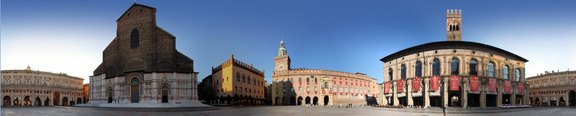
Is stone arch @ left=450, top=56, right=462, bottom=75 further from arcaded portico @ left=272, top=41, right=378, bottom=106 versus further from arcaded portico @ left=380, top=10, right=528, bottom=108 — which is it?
arcaded portico @ left=272, top=41, right=378, bottom=106

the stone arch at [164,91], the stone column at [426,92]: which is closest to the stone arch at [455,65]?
A: the stone column at [426,92]

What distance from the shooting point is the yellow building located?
2322 inches

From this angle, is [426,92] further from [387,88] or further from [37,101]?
[37,101]

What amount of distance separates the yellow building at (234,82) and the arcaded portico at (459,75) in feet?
77.4

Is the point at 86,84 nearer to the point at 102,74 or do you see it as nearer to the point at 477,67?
the point at 102,74

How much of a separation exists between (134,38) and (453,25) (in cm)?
4942

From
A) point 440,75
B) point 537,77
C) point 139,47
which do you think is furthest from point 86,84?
point 537,77

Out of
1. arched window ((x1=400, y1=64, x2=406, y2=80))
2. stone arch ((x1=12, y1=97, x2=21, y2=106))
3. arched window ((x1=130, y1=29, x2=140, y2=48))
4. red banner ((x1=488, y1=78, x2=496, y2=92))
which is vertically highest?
arched window ((x1=130, y1=29, x2=140, y2=48))

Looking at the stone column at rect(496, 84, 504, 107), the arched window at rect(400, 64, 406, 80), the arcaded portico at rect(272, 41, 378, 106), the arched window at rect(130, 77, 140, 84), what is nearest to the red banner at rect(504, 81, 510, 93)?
the stone column at rect(496, 84, 504, 107)

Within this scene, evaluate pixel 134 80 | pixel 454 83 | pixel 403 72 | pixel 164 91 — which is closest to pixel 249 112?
pixel 164 91

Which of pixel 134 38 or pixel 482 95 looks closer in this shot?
pixel 482 95

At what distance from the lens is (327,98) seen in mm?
84625

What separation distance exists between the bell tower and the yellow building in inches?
1328

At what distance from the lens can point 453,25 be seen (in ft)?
218
